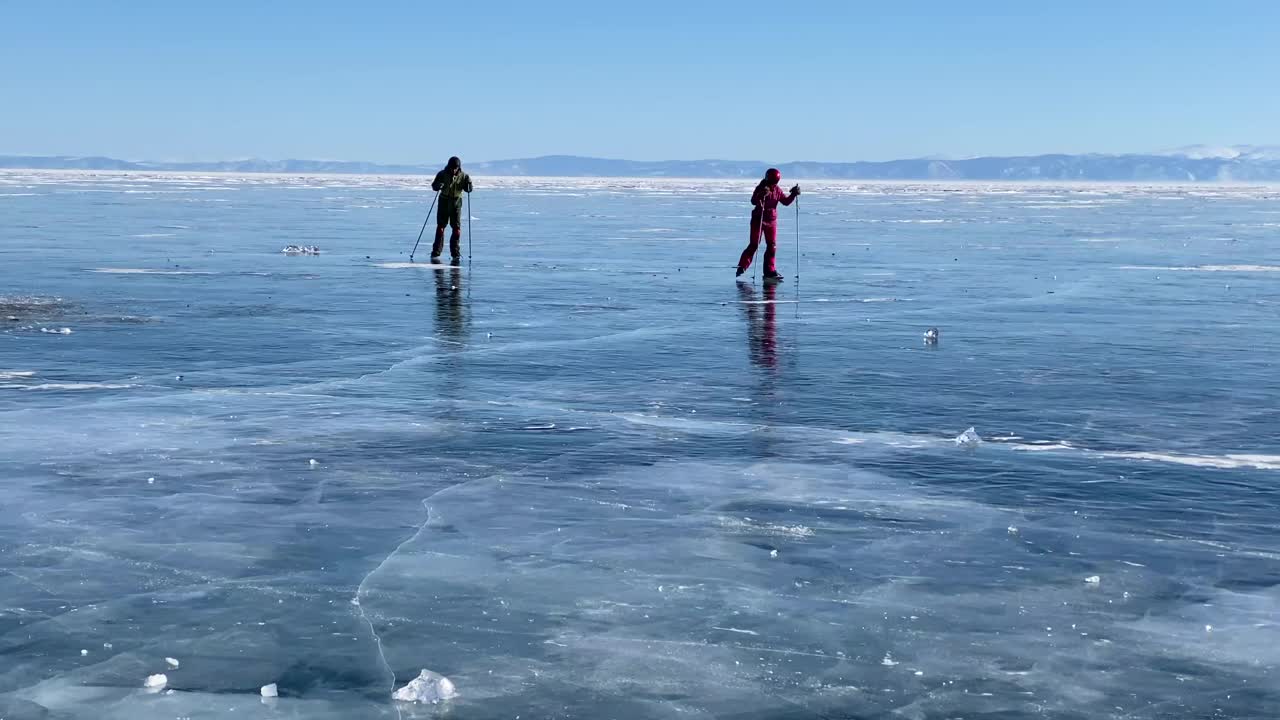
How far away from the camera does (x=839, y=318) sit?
1634cm

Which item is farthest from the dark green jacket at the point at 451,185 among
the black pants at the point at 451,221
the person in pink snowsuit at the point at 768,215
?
the person in pink snowsuit at the point at 768,215

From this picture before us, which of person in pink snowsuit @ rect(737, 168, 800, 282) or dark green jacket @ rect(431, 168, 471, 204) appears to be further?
dark green jacket @ rect(431, 168, 471, 204)

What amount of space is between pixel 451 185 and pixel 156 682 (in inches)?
752

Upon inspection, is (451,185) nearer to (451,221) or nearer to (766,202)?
(451,221)

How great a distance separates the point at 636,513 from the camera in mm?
7137

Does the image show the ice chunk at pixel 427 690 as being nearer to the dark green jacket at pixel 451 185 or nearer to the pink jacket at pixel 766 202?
the pink jacket at pixel 766 202

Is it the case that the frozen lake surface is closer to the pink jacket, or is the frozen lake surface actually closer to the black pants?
the pink jacket

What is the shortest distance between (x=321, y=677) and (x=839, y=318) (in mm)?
12093

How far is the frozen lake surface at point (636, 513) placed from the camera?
15.9 feet

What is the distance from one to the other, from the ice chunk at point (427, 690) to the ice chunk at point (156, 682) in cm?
76

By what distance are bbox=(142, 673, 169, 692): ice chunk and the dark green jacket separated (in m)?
→ 18.7

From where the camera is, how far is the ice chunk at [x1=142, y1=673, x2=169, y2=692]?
15.4 feet

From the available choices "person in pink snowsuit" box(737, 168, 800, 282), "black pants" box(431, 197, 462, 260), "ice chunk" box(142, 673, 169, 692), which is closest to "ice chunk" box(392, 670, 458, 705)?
"ice chunk" box(142, 673, 169, 692)

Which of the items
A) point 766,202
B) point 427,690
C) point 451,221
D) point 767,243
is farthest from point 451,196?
point 427,690
